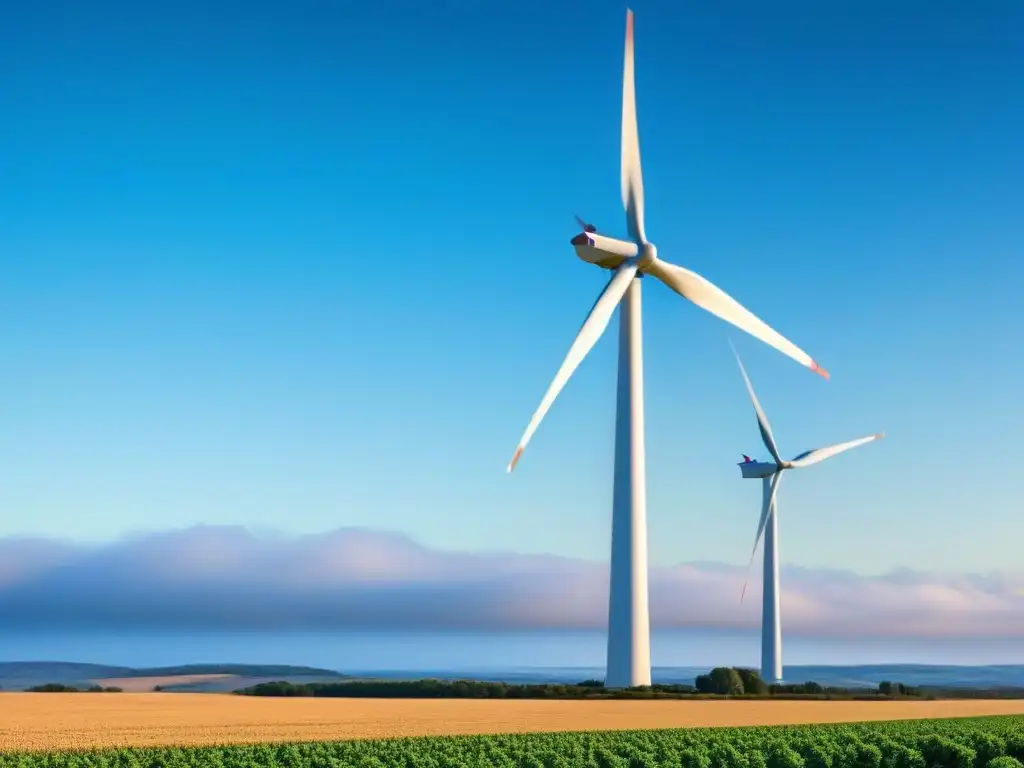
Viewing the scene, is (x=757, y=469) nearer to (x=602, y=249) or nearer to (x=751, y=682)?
(x=751, y=682)

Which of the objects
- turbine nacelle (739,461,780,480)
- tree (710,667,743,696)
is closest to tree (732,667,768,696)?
tree (710,667,743,696)

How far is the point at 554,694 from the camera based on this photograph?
8644cm

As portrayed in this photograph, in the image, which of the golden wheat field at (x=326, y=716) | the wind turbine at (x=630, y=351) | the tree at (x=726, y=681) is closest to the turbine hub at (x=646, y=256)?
the wind turbine at (x=630, y=351)

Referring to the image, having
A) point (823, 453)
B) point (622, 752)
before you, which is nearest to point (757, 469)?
point (823, 453)

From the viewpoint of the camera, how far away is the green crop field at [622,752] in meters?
45.4

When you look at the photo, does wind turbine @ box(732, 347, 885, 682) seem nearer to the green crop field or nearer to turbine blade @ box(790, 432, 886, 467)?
turbine blade @ box(790, 432, 886, 467)

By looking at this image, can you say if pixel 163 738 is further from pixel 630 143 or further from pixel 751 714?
pixel 630 143

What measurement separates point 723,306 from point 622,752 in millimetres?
37497

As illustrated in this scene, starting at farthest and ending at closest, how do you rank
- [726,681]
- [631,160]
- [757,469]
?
[757,469] → [726,681] → [631,160]

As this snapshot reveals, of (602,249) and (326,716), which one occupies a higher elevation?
(602,249)

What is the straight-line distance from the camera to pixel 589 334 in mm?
71625

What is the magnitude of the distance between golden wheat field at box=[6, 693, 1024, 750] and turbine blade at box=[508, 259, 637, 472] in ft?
51.3

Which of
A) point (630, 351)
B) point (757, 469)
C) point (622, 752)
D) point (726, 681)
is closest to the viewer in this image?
point (622, 752)

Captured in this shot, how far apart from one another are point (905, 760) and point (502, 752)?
1909 cm
